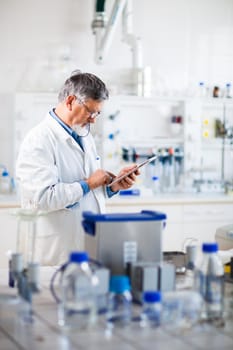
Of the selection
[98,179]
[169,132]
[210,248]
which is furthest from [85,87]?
[169,132]

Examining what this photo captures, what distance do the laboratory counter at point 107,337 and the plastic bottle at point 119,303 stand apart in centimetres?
4

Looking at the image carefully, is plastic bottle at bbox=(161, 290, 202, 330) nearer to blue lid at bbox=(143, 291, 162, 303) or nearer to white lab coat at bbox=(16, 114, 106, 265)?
blue lid at bbox=(143, 291, 162, 303)

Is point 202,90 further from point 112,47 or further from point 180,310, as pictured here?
point 180,310

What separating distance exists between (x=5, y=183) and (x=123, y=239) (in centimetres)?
341

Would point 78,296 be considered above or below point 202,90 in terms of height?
below

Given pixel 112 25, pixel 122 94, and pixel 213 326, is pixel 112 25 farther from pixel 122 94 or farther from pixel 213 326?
pixel 213 326

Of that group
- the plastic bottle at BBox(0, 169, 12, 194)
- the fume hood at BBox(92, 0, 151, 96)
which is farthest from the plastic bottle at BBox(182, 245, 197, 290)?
the fume hood at BBox(92, 0, 151, 96)

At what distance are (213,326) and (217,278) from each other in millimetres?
198

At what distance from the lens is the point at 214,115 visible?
21.6 feet

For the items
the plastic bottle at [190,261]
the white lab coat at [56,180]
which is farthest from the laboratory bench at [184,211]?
the plastic bottle at [190,261]

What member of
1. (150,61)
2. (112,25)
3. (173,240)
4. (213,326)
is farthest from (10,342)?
(150,61)

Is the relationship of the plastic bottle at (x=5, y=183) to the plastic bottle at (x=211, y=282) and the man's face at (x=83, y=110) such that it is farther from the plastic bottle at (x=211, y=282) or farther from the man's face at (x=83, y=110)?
the plastic bottle at (x=211, y=282)

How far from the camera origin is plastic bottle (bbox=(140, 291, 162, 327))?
2195mm

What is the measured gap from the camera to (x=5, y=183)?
5.82 m
